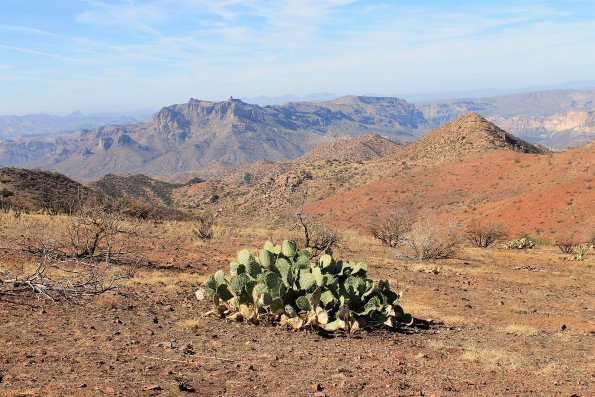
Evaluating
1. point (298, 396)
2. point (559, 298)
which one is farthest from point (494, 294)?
point (298, 396)

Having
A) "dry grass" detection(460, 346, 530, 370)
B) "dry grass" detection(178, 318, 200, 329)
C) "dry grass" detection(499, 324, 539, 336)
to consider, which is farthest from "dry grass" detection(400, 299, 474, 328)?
"dry grass" detection(178, 318, 200, 329)

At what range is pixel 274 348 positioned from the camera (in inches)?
289

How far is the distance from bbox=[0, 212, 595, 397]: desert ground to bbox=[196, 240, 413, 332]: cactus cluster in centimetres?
27

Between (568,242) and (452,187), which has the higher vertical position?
(452,187)

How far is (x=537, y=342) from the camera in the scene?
8531mm

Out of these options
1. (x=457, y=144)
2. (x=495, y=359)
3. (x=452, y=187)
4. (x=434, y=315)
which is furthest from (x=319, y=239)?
(x=457, y=144)

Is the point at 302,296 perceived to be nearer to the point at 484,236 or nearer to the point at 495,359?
the point at 495,359

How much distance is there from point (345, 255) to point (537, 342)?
36.3ft

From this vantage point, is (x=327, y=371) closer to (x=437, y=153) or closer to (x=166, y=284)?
(x=166, y=284)

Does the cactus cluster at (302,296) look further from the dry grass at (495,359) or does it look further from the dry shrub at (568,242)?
the dry shrub at (568,242)

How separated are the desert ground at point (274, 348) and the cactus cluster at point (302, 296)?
0.27 metres

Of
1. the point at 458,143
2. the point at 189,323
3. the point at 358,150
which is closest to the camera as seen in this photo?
the point at 189,323

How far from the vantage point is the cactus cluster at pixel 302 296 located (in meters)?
8.52

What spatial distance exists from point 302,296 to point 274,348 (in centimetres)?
149
